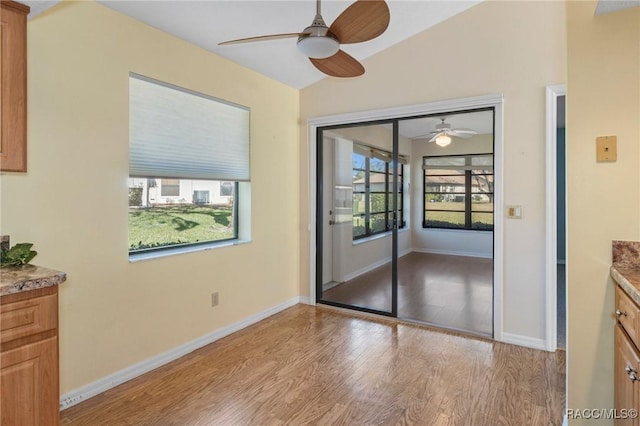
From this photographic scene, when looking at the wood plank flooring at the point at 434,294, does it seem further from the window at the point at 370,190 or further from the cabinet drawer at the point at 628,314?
the cabinet drawer at the point at 628,314

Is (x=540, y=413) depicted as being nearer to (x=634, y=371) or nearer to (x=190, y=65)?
(x=634, y=371)

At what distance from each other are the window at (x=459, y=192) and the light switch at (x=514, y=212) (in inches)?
177

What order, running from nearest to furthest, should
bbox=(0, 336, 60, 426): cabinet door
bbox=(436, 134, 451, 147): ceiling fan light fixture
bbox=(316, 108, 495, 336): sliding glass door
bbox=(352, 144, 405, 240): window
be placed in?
1. bbox=(0, 336, 60, 426): cabinet door
2. bbox=(316, 108, 495, 336): sliding glass door
3. bbox=(352, 144, 405, 240): window
4. bbox=(436, 134, 451, 147): ceiling fan light fixture

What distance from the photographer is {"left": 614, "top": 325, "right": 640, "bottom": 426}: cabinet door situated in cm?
141

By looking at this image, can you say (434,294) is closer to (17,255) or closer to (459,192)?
(459,192)

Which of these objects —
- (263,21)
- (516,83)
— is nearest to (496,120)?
(516,83)

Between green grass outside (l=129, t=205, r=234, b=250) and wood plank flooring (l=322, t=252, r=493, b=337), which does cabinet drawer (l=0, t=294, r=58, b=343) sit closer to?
green grass outside (l=129, t=205, r=234, b=250)

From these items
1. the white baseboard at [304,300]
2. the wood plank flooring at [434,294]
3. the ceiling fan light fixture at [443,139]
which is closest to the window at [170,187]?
the white baseboard at [304,300]

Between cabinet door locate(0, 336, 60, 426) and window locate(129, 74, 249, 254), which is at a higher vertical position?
window locate(129, 74, 249, 254)

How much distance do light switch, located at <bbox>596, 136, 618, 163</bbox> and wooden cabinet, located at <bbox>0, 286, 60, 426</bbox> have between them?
107 inches

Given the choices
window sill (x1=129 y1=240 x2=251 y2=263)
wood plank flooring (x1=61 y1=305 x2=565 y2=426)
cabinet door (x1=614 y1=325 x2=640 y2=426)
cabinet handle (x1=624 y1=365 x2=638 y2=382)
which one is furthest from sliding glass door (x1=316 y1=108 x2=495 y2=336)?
cabinet handle (x1=624 y1=365 x2=638 y2=382)

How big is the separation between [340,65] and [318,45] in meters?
0.53

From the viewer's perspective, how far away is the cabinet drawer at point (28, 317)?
1.48 m

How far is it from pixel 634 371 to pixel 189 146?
10.2ft
